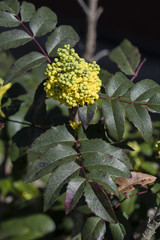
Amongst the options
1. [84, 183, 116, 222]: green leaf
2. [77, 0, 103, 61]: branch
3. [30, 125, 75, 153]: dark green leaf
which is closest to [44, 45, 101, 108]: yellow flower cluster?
[30, 125, 75, 153]: dark green leaf

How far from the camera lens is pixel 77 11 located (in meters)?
5.66

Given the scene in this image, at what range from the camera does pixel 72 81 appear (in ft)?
2.60

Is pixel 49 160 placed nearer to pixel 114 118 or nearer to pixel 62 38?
pixel 114 118

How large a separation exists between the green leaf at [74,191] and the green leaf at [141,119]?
20 cm

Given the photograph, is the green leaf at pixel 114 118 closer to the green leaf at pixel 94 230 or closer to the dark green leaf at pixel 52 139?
the dark green leaf at pixel 52 139

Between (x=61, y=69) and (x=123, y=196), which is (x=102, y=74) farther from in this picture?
(x=123, y=196)

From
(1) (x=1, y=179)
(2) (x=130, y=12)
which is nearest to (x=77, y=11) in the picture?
(2) (x=130, y=12)

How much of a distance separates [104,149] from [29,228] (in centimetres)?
99

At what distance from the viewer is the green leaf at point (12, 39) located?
959mm

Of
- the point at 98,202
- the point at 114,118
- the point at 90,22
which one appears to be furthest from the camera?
the point at 90,22

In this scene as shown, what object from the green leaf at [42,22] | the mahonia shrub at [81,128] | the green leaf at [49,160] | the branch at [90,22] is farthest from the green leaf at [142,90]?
the branch at [90,22]

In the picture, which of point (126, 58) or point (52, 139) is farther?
point (126, 58)

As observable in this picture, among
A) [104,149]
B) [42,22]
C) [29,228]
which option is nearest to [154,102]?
[104,149]

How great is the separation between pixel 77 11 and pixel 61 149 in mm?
5165
